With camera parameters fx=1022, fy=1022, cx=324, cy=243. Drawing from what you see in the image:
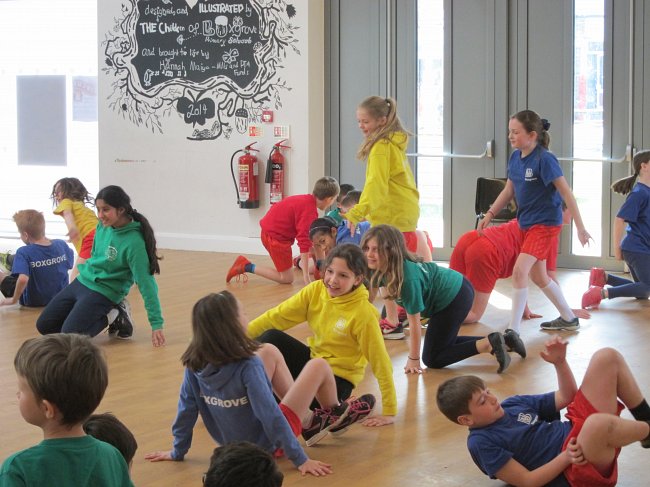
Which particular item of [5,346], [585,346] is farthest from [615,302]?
[5,346]

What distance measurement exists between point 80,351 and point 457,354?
3.38 metres

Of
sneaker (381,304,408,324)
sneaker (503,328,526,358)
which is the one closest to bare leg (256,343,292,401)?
sneaker (503,328,526,358)

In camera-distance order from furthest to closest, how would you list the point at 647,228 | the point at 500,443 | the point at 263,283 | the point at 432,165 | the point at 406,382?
the point at 432,165 < the point at 263,283 < the point at 647,228 < the point at 406,382 < the point at 500,443

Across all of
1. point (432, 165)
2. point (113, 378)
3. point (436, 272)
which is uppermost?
point (432, 165)

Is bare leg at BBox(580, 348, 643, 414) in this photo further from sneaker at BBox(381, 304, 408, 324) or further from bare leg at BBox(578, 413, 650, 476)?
sneaker at BBox(381, 304, 408, 324)

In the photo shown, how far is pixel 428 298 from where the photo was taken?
5207mm

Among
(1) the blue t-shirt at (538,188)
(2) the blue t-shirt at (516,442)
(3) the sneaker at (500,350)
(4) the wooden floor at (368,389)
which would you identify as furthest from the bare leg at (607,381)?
(1) the blue t-shirt at (538,188)

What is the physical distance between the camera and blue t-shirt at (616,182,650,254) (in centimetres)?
701

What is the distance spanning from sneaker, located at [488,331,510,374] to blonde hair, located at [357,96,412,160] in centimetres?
159

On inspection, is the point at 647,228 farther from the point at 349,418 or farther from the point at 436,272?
the point at 349,418

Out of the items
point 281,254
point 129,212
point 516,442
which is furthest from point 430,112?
point 516,442

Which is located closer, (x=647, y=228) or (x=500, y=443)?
(x=500, y=443)

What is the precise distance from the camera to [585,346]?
5797 millimetres

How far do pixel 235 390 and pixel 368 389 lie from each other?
4.98 ft
